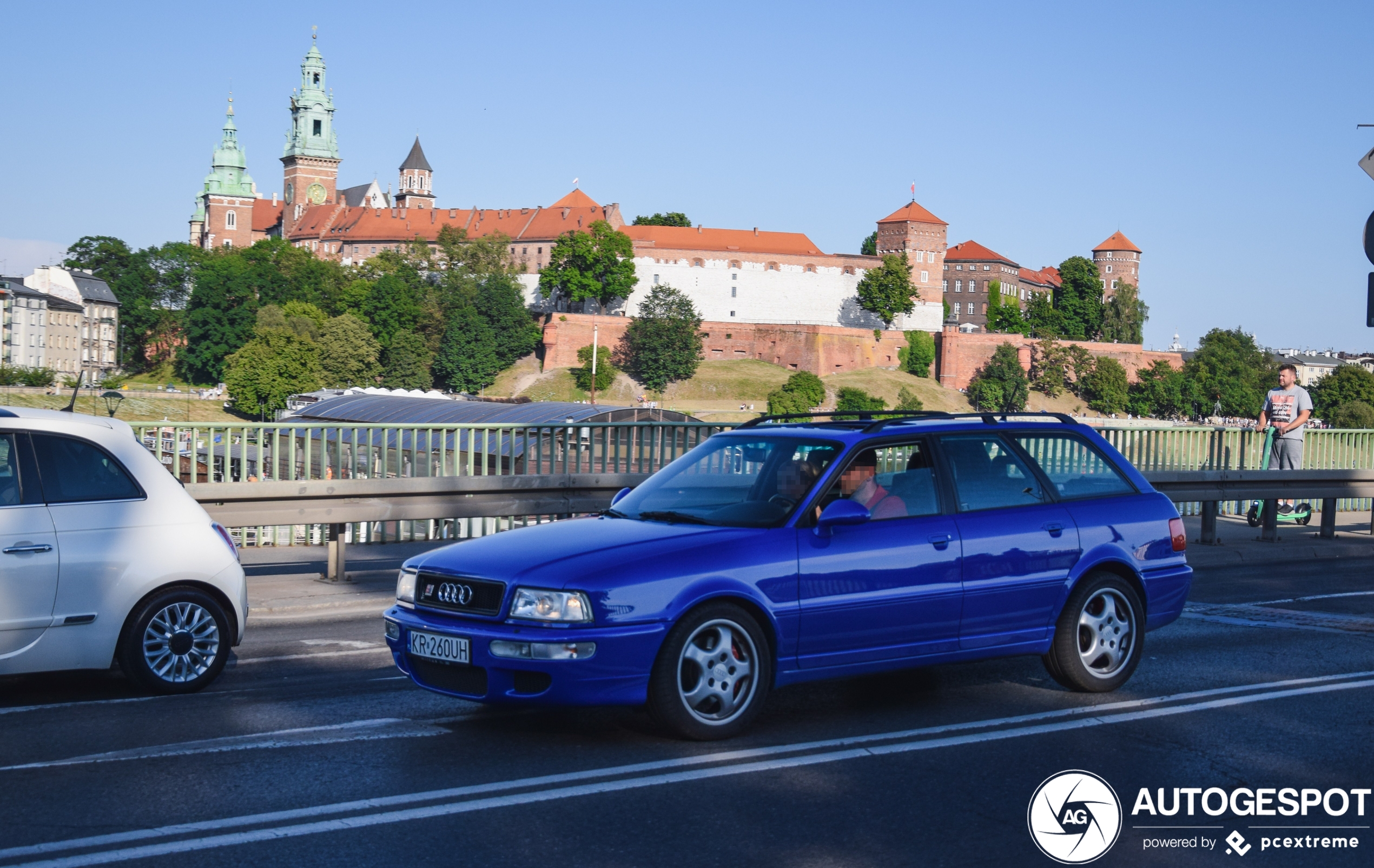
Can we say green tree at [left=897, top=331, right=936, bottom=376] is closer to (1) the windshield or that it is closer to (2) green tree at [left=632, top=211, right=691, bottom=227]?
(2) green tree at [left=632, top=211, right=691, bottom=227]

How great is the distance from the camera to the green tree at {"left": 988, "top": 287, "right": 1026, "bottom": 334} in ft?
562

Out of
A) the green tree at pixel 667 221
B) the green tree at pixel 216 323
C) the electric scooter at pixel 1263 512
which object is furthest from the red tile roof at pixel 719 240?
the electric scooter at pixel 1263 512

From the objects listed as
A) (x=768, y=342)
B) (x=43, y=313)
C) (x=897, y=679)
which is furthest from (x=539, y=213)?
(x=897, y=679)

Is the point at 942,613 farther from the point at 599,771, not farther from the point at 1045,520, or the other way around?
the point at 599,771

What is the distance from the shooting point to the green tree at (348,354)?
124312 mm

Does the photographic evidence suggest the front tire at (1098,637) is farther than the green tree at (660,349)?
No

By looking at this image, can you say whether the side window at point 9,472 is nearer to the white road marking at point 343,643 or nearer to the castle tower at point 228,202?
the white road marking at point 343,643

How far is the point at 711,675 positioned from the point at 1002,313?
17690 cm

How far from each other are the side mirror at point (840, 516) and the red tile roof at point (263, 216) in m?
198

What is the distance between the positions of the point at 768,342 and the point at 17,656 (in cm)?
13857

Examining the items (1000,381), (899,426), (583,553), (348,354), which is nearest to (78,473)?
(583,553)

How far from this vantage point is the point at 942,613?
7172mm

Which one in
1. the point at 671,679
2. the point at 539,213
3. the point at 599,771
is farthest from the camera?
the point at 539,213

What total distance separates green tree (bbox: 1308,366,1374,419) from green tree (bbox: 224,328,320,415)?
104838 millimetres
